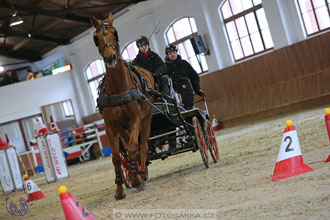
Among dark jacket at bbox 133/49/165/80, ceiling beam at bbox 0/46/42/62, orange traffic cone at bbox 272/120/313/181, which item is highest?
ceiling beam at bbox 0/46/42/62

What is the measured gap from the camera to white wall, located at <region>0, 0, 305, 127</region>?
53.2ft

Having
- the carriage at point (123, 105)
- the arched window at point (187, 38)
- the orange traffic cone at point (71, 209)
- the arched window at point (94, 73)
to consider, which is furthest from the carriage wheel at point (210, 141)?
the arched window at point (94, 73)

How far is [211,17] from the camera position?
1855cm

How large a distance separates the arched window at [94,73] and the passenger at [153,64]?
17391 mm

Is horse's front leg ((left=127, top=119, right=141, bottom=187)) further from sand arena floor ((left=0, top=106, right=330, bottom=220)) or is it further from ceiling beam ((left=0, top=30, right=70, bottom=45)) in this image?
ceiling beam ((left=0, top=30, right=70, bottom=45))

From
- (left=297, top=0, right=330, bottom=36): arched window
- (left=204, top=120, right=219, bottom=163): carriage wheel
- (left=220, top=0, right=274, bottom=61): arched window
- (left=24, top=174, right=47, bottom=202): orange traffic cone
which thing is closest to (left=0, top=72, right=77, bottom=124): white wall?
(left=220, top=0, right=274, bottom=61): arched window

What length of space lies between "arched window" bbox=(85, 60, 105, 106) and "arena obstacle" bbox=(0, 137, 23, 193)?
1151 centimetres

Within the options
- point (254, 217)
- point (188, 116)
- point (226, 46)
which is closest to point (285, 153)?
point (254, 217)

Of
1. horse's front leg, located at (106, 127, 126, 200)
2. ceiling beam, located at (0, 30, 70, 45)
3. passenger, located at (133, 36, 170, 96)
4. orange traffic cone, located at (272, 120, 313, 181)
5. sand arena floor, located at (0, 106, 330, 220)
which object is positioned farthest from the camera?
ceiling beam, located at (0, 30, 70, 45)

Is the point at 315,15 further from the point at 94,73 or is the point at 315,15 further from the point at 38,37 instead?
the point at 38,37

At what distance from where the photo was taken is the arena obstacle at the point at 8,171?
13.4 meters

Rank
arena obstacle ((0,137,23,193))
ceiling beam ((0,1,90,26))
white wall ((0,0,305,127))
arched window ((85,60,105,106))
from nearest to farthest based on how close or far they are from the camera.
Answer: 1. arena obstacle ((0,137,23,193))
2. white wall ((0,0,305,127))
3. ceiling beam ((0,1,90,26))
4. arched window ((85,60,105,106))

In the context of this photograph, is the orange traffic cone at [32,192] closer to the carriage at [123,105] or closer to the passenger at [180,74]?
the passenger at [180,74]

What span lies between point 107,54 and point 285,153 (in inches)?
87.2
